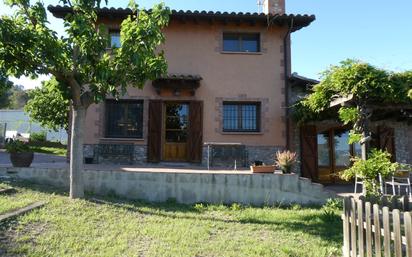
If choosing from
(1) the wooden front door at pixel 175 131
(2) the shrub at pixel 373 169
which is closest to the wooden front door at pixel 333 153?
(1) the wooden front door at pixel 175 131

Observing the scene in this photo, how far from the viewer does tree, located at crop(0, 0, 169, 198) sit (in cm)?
688

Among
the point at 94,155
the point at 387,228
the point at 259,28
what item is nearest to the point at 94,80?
the point at 94,155

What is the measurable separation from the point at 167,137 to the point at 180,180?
3.38m

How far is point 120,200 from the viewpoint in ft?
27.1

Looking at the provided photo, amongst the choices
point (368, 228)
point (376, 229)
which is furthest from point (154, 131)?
point (376, 229)

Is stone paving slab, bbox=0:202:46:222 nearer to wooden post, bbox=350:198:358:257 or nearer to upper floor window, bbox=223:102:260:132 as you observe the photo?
wooden post, bbox=350:198:358:257

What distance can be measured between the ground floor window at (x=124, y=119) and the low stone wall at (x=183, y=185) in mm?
3173

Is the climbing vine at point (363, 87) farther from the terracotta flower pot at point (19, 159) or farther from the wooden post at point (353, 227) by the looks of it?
the terracotta flower pot at point (19, 159)

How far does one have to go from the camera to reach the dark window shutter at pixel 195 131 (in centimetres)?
1186

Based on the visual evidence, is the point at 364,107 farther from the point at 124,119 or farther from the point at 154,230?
the point at 124,119

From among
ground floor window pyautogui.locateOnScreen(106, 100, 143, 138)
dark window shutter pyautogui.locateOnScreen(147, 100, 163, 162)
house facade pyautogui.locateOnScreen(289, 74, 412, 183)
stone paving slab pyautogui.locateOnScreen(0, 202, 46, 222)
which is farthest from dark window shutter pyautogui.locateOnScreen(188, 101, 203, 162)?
stone paving slab pyautogui.locateOnScreen(0, 202, 46, 222)

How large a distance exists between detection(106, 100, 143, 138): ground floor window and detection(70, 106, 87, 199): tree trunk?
4269 millimetres

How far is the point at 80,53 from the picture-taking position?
7.55 metres

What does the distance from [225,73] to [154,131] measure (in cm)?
299
